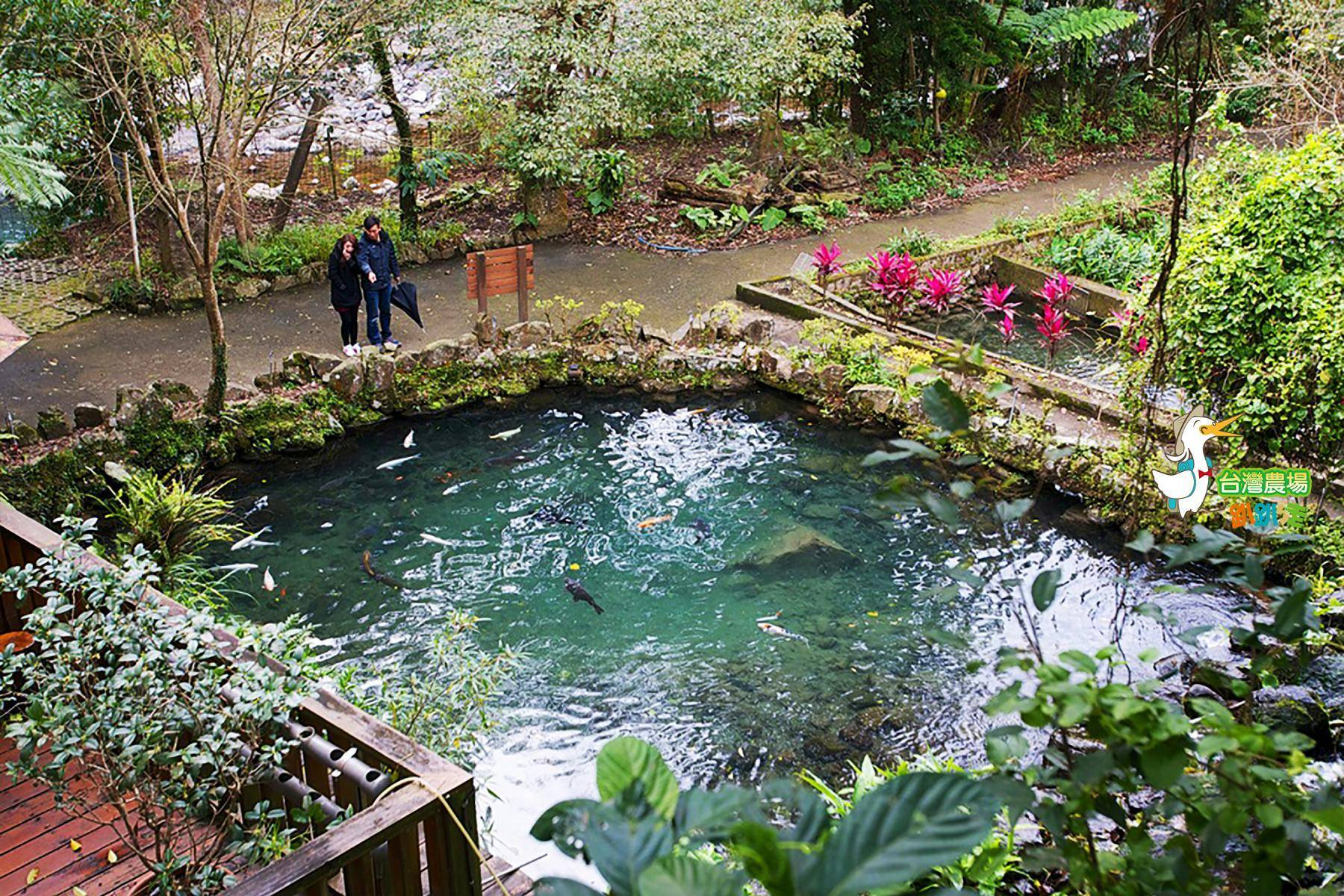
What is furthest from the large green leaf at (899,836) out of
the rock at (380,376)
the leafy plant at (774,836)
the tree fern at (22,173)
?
the rock at (380,376)

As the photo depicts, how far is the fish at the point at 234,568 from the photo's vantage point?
7.36 metres

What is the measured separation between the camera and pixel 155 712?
133 inches

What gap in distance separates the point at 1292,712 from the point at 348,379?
724 cm

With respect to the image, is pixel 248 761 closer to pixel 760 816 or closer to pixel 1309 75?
pixel 760 816

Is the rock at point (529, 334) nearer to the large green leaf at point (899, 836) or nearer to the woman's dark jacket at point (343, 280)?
the woman's dark jacket at point (343, 280)

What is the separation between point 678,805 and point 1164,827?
359 cm

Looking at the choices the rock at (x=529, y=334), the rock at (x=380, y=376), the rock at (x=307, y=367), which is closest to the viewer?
the rock at (x=307, y=367)

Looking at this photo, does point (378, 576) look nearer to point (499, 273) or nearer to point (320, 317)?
point (499, 273)

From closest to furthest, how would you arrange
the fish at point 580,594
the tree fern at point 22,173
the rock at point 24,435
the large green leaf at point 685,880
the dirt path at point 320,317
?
the large green leaf at point 685,880
the tree fern at point 22,173
the fish at point 580,594
the rock at point 24,435
the dirt path at point 320,317

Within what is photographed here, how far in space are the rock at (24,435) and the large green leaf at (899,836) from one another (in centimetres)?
826

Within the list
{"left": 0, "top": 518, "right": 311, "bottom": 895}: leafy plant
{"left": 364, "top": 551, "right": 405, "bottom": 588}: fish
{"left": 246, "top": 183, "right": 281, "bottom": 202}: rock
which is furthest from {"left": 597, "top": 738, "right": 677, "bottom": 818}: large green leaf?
{"left": 246, "top": 183, "right": 281, "bottom": 202}: rock

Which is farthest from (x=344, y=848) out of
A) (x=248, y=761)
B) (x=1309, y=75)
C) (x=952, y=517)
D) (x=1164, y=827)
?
(x=1309, y=75)

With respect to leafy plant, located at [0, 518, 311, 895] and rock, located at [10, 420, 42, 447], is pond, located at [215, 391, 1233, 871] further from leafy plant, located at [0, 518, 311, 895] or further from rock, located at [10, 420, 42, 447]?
leafy plant, located at [0, 518, 311, 895]

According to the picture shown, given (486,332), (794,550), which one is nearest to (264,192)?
(486,332)
